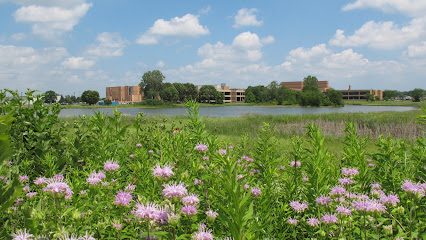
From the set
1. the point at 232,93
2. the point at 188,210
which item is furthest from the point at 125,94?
the point at 188,210

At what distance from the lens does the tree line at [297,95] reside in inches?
3501

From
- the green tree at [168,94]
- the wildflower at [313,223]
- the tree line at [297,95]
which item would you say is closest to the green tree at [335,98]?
the tree line at [297,95]

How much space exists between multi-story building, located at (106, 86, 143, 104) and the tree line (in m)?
54.3

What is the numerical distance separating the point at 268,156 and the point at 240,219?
195 centimetres

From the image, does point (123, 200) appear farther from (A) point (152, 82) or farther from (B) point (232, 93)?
(B) point (232, 93)

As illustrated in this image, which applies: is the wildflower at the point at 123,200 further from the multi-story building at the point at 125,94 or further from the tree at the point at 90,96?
the multi-story building at the point at 125,94

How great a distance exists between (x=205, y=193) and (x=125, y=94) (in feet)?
474

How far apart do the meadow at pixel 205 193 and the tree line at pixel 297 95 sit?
297ft

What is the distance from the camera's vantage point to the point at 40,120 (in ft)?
13.8

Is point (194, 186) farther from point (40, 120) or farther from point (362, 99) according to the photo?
point (362, 99)

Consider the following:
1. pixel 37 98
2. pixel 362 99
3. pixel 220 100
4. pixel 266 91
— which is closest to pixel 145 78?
pixel 220 100

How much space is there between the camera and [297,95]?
4065 inches

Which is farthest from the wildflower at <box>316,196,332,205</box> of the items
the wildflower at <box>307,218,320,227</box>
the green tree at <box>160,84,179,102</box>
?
the green tree at <box>160,84,179,102</box>

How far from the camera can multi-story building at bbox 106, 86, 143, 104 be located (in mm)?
133125
